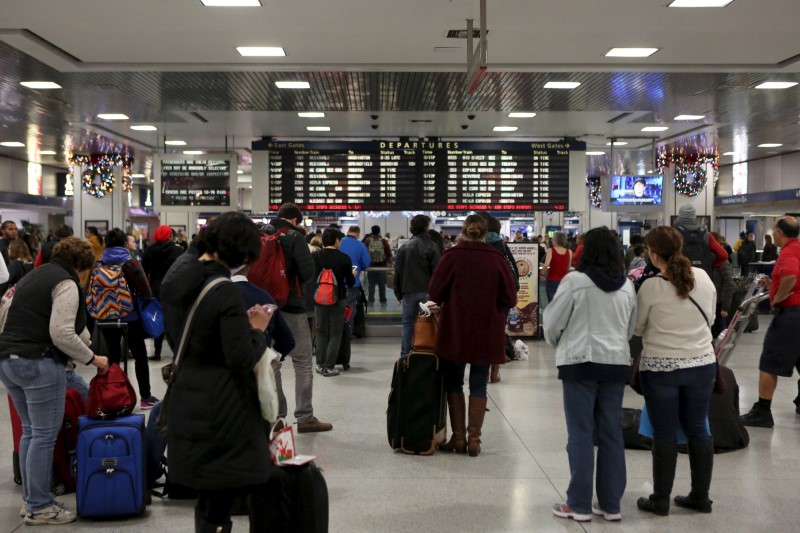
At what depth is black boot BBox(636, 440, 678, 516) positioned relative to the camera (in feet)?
13.9

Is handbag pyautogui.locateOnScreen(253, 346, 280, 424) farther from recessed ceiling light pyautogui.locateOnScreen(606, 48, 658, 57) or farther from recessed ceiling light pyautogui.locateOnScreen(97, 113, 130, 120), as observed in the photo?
recessed ceiling light pyautogui.locateOnScreen(97, 113, 130, 120)

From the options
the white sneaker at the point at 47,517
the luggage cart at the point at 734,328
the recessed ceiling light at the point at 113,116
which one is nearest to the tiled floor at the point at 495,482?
the white sneaker at the point at 47,517

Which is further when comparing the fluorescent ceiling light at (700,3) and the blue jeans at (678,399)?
the fluorescent ceiling light at (700,3)

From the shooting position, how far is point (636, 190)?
640 inches

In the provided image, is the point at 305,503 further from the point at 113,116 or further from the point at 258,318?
the point at 113,116

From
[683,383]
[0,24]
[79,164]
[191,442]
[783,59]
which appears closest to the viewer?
[191,442]

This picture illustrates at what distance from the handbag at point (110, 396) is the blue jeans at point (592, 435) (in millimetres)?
2490

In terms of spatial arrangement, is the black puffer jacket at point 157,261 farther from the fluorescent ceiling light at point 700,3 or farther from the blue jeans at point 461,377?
the fluorescent ceiling light at point 700,3

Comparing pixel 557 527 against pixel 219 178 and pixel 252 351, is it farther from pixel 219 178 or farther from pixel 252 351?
pixel 219 178

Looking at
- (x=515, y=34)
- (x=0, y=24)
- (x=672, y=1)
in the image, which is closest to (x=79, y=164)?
(x=0, y=24)

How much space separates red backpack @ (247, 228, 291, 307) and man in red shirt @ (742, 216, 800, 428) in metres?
4.00

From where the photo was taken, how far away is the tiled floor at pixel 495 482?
13.9 ft

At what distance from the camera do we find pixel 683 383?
13.6ft

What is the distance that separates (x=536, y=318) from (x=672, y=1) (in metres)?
6.24
